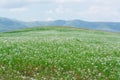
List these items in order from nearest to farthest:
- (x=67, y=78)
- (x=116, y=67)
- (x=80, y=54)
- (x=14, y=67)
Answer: (x=67, y=78) → (x=14, y=67) → (x=116, y=67) → (x=80, y=54)

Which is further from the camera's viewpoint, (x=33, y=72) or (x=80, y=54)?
(x=80, y=54)

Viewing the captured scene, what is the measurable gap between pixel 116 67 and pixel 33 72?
5.43 m

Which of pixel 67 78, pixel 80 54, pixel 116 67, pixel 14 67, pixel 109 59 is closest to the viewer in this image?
pixel 67 78

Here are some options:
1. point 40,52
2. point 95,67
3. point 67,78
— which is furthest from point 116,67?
point 40,52

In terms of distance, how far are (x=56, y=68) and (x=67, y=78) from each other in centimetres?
188

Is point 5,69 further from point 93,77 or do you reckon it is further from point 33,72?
point 93,77

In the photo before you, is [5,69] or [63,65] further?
[63,65]

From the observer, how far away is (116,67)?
20.5m

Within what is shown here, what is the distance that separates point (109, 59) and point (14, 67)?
23.2ft

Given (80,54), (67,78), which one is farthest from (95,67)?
(80,54)

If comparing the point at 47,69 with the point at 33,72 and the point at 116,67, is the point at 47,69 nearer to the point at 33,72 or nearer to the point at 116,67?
the point at 33,72

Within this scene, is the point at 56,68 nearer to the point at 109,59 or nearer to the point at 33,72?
the point at 33,72

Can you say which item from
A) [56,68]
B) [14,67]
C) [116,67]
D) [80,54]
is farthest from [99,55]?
[14,67]

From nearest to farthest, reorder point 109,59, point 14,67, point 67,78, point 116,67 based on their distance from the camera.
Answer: point 67,78
point 14,67
point 116,67
point 109,59
